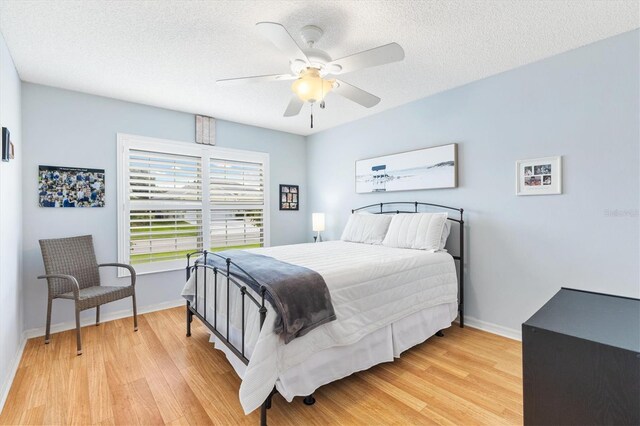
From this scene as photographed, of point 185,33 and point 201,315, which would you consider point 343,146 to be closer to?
point 185,33

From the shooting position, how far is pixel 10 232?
2404 mm

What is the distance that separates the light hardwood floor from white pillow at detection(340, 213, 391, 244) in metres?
1.25

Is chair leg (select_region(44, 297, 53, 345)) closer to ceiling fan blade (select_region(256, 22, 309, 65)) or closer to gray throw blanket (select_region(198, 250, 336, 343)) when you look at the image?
gray throw blanket (select_region(198, 250, 336, 343))

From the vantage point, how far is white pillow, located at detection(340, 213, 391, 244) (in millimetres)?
3551

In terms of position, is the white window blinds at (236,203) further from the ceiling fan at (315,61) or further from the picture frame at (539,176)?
the picture frame at (539,176)

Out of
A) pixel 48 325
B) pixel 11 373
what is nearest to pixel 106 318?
pixel 48 325

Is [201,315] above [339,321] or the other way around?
the other way around

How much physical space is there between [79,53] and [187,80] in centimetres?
84

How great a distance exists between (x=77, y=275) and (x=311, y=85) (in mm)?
3055

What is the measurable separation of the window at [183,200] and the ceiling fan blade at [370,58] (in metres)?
2.72

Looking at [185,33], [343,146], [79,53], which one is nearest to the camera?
[185,33]

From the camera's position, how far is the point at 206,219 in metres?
4.20

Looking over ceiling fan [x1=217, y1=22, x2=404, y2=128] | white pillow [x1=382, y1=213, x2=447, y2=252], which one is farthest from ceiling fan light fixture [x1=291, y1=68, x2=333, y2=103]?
white pillow [x1=382, y1=213, x2=447, y2=252]

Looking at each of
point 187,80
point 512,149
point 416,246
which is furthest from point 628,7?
point 187,80
